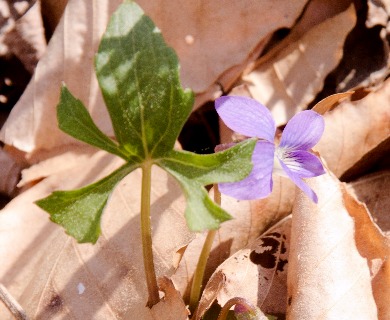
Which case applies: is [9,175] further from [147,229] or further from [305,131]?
[305,131]

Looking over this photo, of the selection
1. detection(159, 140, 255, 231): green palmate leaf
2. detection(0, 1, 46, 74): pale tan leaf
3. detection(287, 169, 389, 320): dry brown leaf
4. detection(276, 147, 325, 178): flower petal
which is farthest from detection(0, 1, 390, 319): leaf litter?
detection(159, 140, 255, 231): green palmate leaf

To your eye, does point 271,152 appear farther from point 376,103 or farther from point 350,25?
point 350,25

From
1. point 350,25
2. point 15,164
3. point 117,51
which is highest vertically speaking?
point 117,51

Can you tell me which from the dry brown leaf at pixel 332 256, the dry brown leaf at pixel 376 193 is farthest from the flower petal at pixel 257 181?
the dry brown leaf at pixel 376 193

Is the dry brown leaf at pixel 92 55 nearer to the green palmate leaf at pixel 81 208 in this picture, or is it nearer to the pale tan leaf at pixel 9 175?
the pale tan leaf at pixel 9 175

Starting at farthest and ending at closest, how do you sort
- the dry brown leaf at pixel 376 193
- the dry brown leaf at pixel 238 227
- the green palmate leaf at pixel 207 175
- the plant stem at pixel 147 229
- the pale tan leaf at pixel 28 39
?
the pale tan leaf at pixel 28 39 < the dry brown leaf at pixel 376 193 < the dry brown leaf at pixel 238 227 < the plant stem at pixel 147 229 < the green palmate leaf at pixel 207 175

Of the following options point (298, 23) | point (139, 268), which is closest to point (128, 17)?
point (139, 268)
